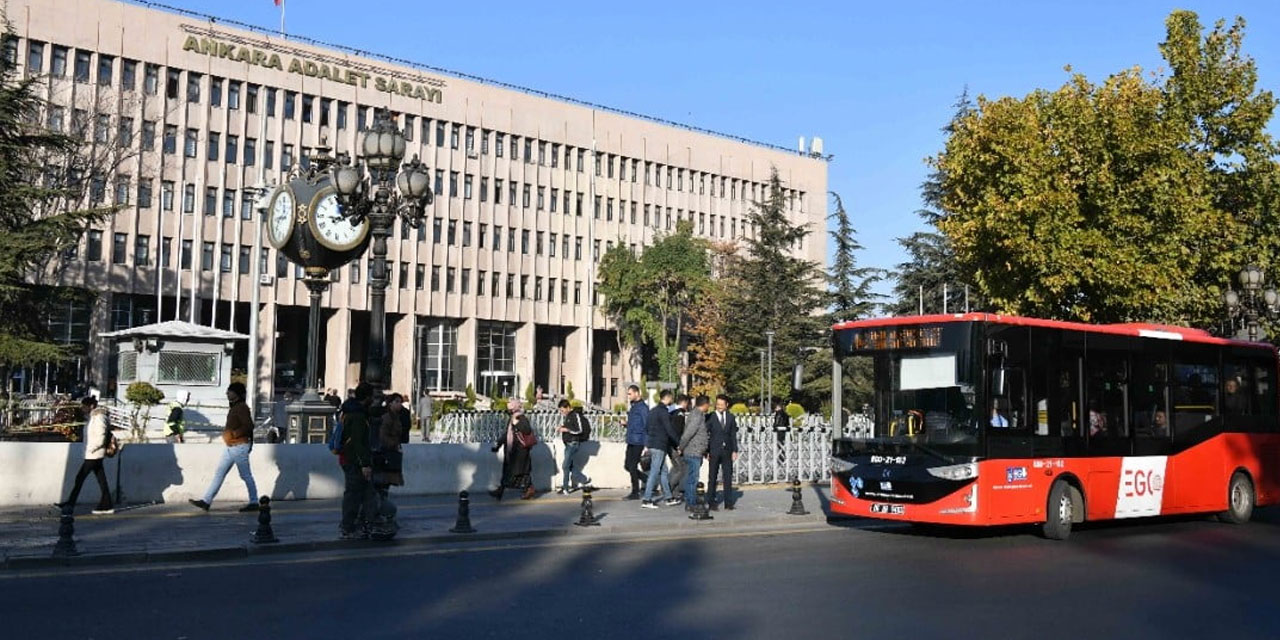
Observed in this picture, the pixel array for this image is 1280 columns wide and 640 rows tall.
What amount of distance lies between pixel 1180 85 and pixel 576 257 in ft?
198

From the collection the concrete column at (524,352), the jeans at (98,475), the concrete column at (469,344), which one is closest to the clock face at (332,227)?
the jeans at (98,475)

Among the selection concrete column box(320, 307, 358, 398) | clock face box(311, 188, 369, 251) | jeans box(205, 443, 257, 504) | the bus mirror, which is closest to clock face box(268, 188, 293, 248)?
clock face box(311, 188, 369, 251)

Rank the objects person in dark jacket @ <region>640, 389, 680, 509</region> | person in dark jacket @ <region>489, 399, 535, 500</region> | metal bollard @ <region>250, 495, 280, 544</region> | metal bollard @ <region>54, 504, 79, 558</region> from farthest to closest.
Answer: person in dark jacket @ <region>489, 399, 535, 500</region> < person in dark jacket @ <region>640, 389, 680, 509</region> < metal bollard @ <region>250, 495, 280, 544</region> < metal bollard @ <region>54, 504, 79, 558</region>

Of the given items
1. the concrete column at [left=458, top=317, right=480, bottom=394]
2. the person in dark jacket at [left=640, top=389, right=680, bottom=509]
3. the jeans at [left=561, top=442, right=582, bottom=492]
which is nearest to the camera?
the person in dark jacket at [left=640, top=389, right=680, bottom=509]

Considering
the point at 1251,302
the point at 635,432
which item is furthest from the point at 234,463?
the point at 1251,302

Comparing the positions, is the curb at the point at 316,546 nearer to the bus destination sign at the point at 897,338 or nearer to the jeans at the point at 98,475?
the bus destination sign at the point at 897,338

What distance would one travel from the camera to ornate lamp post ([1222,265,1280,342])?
27.8m

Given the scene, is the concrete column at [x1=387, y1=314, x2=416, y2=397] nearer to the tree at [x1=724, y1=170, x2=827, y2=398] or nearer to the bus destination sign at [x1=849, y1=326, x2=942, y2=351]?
the tree at [x1=724, y1=170, x2=827, y2=398]

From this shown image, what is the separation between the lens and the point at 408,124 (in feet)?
256

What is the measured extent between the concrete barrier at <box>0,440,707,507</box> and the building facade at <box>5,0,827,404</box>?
31936 mm

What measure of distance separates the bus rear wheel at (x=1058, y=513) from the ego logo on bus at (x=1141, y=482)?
4.89 feet

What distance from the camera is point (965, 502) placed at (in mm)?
15586

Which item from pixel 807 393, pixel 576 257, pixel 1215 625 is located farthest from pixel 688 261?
pixel 1215 625

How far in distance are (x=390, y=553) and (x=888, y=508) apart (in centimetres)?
646
